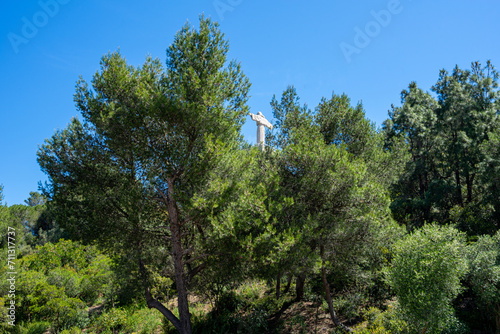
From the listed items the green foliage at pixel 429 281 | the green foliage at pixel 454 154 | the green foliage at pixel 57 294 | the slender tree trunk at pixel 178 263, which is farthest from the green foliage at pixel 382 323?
the green foliage at pixel 57 294

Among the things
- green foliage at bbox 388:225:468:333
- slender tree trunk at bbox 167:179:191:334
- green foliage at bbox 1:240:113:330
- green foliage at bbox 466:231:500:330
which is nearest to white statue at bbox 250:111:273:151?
slender tree trunk at bbox 167:179:191:334

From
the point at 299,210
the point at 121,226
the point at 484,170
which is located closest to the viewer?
the point at 299,210

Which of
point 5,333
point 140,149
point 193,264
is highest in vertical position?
point 140,149

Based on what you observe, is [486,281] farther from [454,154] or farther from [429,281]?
[454,154]

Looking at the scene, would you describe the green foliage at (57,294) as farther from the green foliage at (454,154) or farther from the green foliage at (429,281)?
the green foliage at (454,154)

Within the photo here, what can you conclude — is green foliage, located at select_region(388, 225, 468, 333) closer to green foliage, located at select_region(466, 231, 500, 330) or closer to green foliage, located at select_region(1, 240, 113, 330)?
green foliage, located at select_region(466, 231, 500, 330)

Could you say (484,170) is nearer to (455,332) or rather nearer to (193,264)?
(455,332)

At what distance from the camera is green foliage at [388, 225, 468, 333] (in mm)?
8641

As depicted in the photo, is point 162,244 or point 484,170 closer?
point 162,244

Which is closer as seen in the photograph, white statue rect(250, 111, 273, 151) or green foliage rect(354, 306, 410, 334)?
green foliage rect(354, 306, 410, 334)

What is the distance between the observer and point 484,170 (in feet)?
59.3

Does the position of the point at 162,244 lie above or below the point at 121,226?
below

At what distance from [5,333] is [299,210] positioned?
55.6 feet

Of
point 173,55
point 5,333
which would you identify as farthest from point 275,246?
point 5,333
